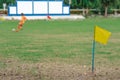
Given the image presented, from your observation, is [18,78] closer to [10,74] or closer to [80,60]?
[10,74]

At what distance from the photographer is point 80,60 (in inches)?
621

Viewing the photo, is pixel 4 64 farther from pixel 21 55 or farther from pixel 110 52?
pixel 110 52

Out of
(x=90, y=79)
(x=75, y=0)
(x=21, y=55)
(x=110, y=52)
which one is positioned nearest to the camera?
(x=90, y=79)

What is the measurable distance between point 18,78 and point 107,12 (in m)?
70.4

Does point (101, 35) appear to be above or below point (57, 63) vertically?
above

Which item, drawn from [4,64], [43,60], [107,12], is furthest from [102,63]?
[107,12]

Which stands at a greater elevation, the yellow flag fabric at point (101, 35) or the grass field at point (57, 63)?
the yellow flag fabric at point (101, 35)

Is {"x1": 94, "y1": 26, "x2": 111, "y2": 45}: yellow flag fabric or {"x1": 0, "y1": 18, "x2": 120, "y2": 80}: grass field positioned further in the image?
{"x1": 0, "y1": 18, "x2": 120, "y2": 80}: grass field

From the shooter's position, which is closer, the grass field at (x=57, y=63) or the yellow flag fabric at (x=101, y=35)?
the yellow flag fabric at (x=101, y=35)

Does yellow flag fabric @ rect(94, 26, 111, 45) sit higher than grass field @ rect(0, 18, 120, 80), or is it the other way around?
yellow flag fabric @ rect(94, 26, 111, 45)

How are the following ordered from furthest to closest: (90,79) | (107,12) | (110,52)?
1. (107,12)
2. (110,52)
3. (90,79)

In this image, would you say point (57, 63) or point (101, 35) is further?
point (57, 63)

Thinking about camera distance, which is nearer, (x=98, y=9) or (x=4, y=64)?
(x=4, y=64)

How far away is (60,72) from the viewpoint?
12445 mm
